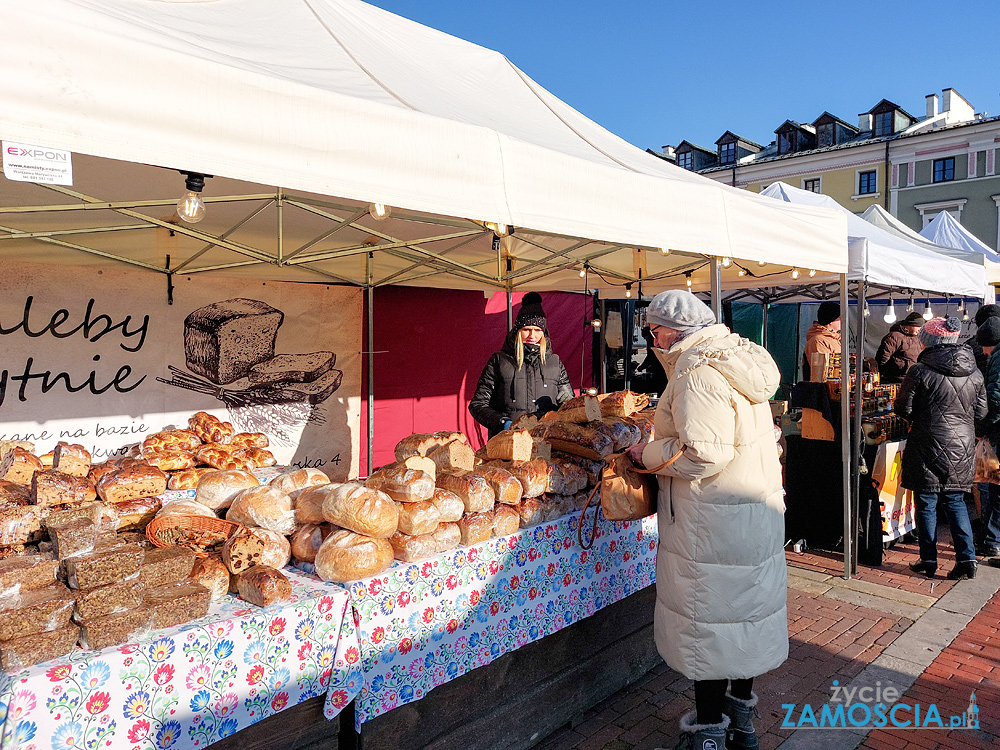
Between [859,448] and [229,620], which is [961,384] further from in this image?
[229,620]

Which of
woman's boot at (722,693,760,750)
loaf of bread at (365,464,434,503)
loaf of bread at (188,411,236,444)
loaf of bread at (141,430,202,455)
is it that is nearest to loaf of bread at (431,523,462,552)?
loaf of bread at (365,464,434,503)

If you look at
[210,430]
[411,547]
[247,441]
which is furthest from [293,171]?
[210,430]

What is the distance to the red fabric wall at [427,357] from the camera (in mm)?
6527

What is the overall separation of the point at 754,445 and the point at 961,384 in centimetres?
347

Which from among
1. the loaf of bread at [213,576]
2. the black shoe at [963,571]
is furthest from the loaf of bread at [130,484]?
the black shoe at [963,571]

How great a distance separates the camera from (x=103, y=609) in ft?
5.91

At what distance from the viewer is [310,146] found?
1.99m

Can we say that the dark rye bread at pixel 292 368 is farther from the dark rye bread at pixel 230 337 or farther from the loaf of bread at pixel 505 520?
the loaf of bread at pixel 505 520

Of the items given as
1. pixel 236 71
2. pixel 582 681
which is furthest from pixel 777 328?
pixel 236 71

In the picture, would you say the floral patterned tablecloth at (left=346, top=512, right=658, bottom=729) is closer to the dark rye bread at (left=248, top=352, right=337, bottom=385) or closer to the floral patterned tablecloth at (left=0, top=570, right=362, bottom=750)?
the floral patterned tablecloth at (left=0, top=570, right=362, bottom=750)

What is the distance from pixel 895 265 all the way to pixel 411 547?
487cm

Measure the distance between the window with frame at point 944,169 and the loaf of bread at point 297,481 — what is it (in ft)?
120

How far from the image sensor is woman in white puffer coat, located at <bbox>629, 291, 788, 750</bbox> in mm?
2469

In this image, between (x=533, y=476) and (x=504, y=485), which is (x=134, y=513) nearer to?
(x=504, y=485)
